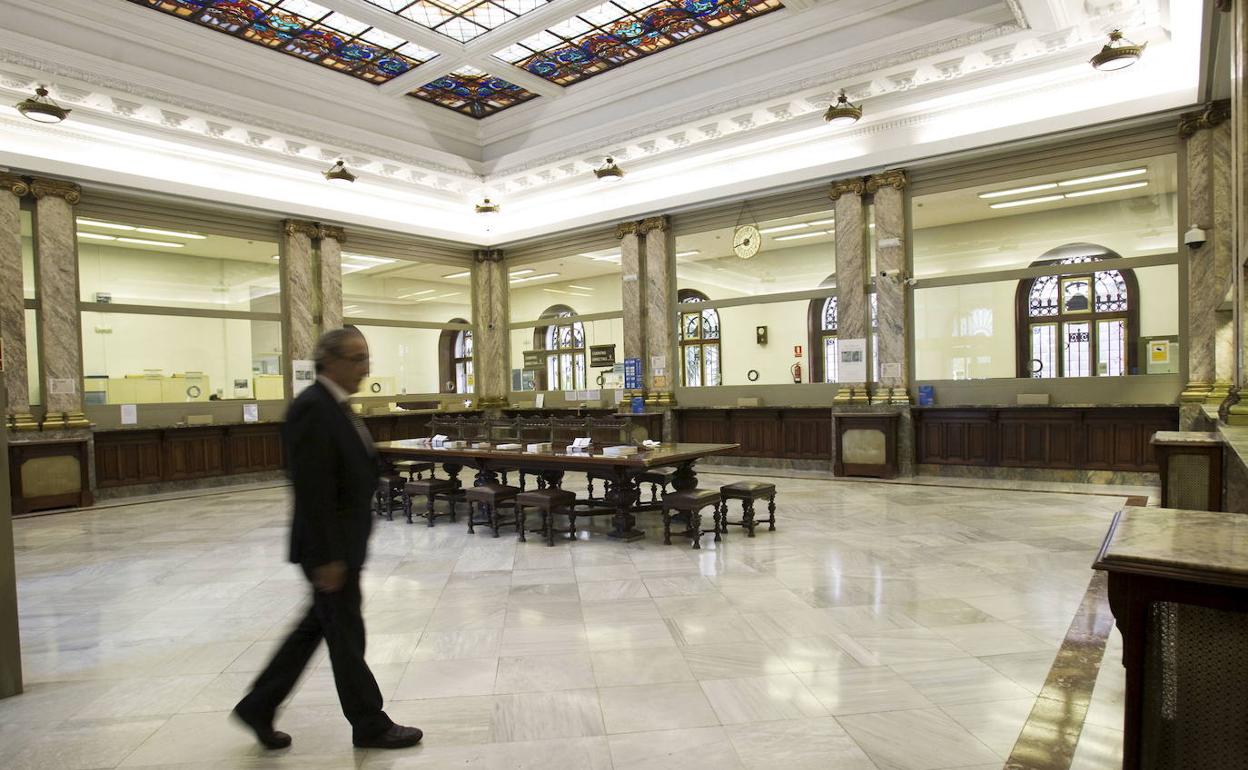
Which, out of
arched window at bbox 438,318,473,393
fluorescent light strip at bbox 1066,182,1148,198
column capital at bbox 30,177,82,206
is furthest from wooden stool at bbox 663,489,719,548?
arched window at bbox 438,318,473,393

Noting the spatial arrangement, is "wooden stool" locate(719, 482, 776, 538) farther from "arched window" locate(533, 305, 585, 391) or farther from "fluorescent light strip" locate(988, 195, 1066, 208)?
"arched window" locate(533, 305, 585, 391)

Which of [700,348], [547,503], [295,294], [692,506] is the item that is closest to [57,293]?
[295,294]

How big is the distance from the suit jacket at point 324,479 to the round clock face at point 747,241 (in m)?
10.3

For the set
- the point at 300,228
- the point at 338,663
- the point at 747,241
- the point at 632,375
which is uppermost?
the point at 300,228

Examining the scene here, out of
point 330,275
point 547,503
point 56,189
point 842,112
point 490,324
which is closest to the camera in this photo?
point 547,503

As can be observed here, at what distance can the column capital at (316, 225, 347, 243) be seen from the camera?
1280 centimetres

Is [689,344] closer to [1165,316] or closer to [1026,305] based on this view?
[1026,305]

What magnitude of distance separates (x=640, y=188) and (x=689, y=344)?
3397 mm

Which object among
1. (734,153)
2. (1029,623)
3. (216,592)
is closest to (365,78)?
(734,153)

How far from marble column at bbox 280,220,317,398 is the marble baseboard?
34.3 feet

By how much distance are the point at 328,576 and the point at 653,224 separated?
1117cm

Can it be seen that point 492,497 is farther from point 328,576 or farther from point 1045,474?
point 1045,474

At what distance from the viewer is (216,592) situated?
5266 millimetres

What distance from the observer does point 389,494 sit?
26.9 feet
